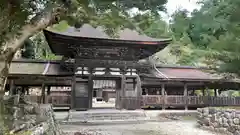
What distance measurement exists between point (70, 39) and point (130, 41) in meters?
3.05

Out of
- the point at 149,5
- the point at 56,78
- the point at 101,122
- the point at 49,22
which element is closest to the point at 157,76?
the point at 101,122

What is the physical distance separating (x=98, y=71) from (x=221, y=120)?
6875 mm

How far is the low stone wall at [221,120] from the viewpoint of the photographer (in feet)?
28.6

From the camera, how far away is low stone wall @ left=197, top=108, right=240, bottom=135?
28.6ft

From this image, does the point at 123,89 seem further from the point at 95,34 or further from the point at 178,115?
the point at 178,115

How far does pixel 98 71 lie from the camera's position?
1381 cm

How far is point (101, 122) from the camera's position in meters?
11.8

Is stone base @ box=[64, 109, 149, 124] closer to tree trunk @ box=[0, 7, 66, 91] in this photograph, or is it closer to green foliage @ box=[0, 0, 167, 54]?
green foliage @ box=[0, 0, 167, 54]

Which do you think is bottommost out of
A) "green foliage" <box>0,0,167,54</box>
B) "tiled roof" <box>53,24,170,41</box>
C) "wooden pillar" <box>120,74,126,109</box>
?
"wooden pillar" <box>120,74,126,109</box>

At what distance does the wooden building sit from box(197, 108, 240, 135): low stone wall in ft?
13.7

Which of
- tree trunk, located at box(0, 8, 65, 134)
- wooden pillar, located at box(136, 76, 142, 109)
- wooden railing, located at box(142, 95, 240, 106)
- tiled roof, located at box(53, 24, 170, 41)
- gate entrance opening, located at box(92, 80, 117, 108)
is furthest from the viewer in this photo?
gate entrance opening, located at box(92, 80, 117, 108)

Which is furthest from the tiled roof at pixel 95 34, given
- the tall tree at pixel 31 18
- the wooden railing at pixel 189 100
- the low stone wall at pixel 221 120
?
the tall tree at pixel 31 18

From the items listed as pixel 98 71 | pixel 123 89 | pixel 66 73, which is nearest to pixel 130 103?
pixel 123 89

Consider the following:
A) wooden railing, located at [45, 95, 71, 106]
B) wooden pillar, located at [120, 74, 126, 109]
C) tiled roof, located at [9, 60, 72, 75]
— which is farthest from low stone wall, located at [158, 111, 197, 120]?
tiled roof, located at [9, 60, 72, 75]
